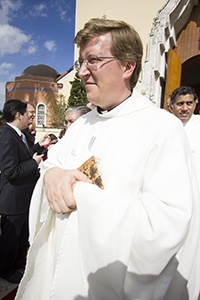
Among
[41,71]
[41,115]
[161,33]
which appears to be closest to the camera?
[161,33]

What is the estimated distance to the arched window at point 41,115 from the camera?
2610 cm

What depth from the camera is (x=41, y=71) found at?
3033cm

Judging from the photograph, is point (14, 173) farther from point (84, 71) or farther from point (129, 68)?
point (129, 68)

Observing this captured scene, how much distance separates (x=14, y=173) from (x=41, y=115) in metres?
25.1

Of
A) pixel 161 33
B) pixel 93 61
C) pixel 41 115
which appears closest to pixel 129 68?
pixel 93 61

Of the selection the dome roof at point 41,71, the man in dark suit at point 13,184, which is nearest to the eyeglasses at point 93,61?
the man in dark suit at point 13,184

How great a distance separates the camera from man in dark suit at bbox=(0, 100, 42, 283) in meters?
2.83

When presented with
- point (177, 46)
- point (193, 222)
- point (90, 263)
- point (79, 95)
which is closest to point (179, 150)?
point (193, 222)

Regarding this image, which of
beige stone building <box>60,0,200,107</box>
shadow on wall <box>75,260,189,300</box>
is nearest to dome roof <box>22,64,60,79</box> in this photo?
beige stone building <box>60,0,200,107</box>

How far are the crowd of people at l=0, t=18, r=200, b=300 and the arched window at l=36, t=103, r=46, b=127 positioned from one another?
1007 inches

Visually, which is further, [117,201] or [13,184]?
[13,184]

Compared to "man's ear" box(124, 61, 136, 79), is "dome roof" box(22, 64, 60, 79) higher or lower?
higher

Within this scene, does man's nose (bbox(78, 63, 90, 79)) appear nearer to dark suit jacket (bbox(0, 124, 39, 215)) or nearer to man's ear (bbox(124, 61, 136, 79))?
man's ear (bbox(124, 61, 136, 79))

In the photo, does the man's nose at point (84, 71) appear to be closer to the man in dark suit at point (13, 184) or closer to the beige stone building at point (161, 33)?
the man in dark suit at point (13, 184)
